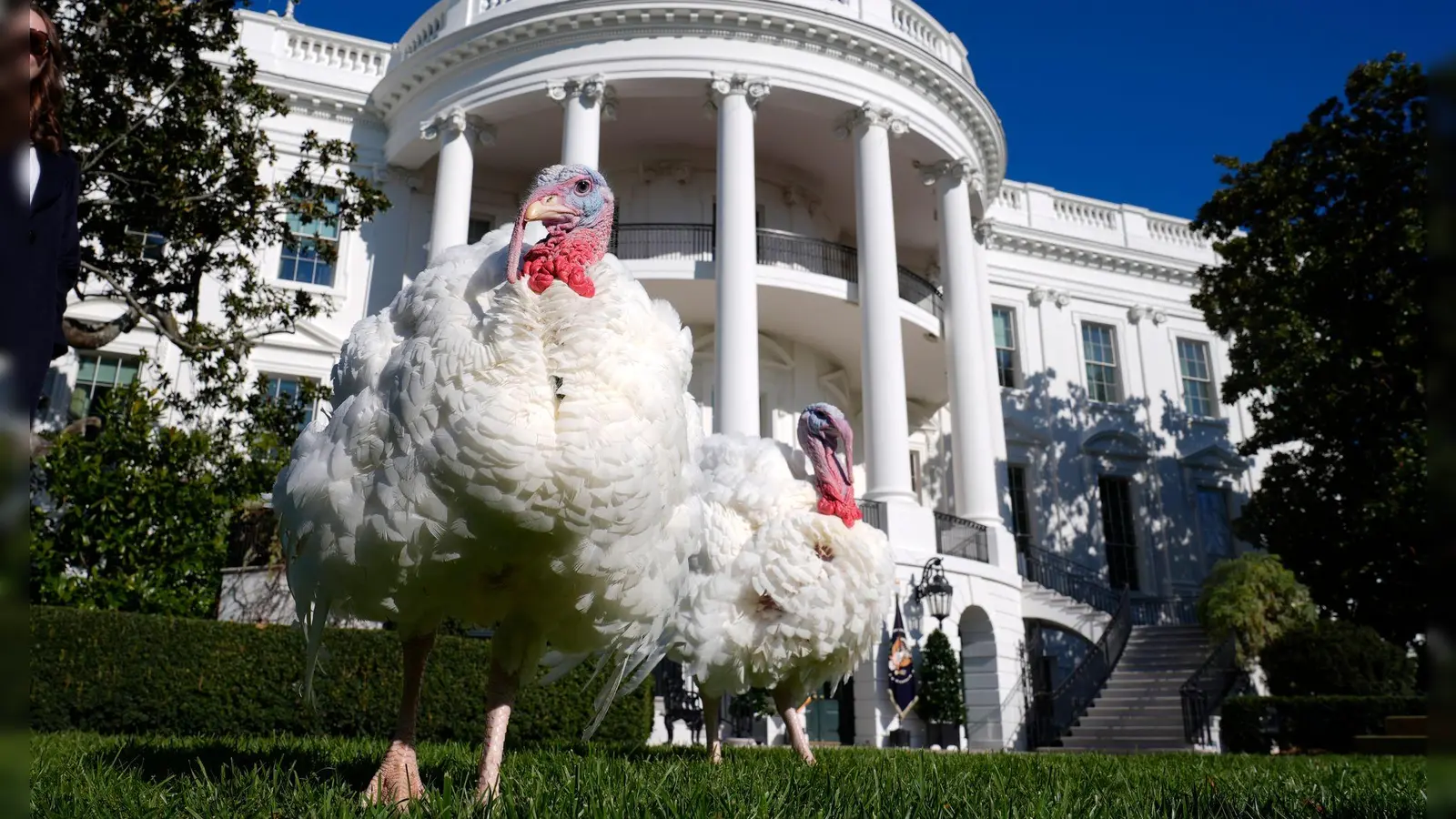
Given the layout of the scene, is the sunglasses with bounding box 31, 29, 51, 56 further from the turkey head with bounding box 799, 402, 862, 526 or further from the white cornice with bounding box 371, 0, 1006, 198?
the white cornice with bounding box 371, 0, 1006, 198

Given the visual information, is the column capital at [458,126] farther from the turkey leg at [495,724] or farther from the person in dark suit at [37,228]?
the person in dark suit at [37,228]

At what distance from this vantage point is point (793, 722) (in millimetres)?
6059

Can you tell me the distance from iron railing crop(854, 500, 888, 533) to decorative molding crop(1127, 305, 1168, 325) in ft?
44.6

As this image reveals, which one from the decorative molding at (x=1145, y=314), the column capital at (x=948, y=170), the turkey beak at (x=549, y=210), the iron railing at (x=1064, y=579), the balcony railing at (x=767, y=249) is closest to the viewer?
the turkey beak at (x=549, y=210)

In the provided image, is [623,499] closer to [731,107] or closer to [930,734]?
[930,734]

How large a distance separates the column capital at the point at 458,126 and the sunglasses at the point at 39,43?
60.3 feet

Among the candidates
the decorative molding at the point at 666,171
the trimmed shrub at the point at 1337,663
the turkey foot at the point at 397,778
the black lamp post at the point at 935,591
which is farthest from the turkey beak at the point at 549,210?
the decorative molding at the point at 666,171

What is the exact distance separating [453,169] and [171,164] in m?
7.83

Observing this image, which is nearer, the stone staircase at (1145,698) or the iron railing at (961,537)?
the stone staircase at (1145,698)

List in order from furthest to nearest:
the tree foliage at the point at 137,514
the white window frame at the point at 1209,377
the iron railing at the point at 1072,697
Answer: the white window frame at the point at 1209,377 → the iron railing at the point at 1072,697 → the tree foliage at the point at 137,514

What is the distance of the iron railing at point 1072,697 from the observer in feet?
53.6

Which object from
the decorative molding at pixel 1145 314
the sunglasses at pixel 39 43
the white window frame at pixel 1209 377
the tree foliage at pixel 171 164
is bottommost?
the sunglasses at pixel 39 43

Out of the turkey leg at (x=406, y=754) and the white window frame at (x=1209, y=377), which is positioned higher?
the white window frame at (x=1209, y=377)

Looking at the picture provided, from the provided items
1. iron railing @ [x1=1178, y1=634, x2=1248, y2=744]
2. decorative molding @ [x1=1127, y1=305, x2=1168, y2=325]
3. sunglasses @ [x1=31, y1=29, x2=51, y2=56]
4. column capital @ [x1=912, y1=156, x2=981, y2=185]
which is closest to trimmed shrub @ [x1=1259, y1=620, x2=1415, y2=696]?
iron railing @ [x1=1178, y1=634, x2=1248, y2=744]
